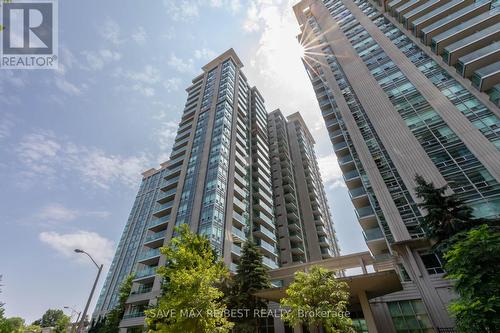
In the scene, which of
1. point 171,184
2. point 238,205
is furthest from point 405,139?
point 171,184

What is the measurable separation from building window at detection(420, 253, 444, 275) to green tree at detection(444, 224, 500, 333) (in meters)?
7.89

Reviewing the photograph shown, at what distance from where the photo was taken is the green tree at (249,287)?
18625mm

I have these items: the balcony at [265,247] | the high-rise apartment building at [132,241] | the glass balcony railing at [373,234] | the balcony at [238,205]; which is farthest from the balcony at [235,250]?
the high-rise apartment building at [132,241]

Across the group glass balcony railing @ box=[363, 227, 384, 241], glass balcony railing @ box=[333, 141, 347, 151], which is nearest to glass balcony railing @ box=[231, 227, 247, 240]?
glass balcony railing @ box=[363, 227, 384, 241]

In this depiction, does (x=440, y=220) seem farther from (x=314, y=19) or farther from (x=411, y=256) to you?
(x=314, y=19)

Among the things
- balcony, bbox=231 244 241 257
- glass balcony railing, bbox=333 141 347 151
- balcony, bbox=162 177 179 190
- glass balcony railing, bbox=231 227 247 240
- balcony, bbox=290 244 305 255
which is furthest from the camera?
balcony, bbox=290 244 305 255

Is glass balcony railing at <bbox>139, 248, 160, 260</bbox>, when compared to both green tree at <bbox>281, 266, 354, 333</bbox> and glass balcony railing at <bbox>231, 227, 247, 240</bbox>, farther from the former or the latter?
green tree at <bbox>281, 266, 354, 333</bbox>

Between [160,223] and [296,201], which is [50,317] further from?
[296,201]

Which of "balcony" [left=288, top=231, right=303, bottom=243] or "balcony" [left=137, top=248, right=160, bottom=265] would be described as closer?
"balcony" [left=137, top=248, right=160, bottom=265]

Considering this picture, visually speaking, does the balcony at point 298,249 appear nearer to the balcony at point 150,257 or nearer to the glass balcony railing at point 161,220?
the glass balcony railing at point 161,220

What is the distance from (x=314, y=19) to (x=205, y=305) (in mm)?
72994

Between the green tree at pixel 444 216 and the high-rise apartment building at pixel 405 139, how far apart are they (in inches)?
65.8

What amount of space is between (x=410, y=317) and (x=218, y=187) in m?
27.8

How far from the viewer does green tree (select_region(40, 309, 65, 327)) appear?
7694 cm
